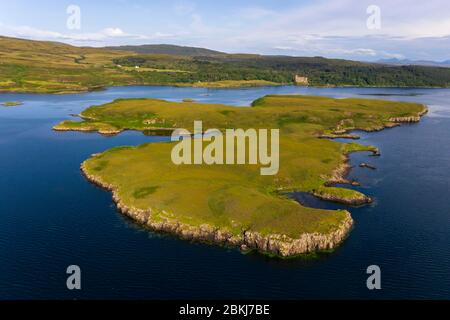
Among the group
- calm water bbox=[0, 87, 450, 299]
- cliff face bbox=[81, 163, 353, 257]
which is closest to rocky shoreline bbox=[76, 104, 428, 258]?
cliff face bbox=[81, 163, 353, 257]

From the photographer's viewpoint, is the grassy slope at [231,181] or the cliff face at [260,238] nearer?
the cliff face at [260,238]

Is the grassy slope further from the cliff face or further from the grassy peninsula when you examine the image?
the cliff face

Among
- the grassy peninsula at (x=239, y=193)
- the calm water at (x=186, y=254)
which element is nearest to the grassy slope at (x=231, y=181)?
the grassy peninsula at (x=239, y=193)

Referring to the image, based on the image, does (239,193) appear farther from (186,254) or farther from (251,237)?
(186,254)

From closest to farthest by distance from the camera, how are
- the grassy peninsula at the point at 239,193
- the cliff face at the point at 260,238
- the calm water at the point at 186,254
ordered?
the calm water at the point at 186,254 < the cliff face at the point at 260,238 < the grassy peninsula at the point at 239,193

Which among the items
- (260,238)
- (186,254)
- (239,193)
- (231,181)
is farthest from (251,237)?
(231,181)

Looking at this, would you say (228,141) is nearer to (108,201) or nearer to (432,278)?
(108,201)

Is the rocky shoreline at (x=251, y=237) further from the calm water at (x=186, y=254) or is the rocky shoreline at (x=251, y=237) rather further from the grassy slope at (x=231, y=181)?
the calm water at (x=186, y=254)

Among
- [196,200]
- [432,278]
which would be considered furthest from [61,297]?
[432,278]

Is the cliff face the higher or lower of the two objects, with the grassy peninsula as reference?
lower
